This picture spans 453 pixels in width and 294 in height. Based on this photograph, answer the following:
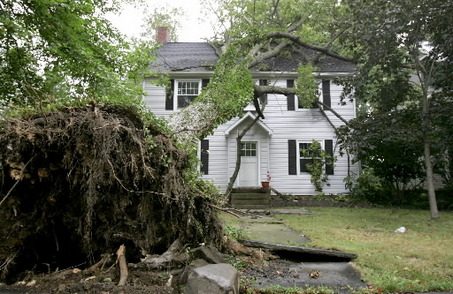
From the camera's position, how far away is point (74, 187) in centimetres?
378

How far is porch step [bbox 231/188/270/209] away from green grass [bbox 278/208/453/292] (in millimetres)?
2907

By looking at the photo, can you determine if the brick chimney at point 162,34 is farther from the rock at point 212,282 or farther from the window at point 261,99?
the rock at point 212,282

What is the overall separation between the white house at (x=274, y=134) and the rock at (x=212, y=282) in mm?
10882

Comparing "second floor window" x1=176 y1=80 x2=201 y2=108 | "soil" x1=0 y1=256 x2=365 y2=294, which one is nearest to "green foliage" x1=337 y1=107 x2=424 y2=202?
"soil" x1=0 y1=256 x2=365 y2=294

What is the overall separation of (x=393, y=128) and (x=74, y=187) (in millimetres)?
8103

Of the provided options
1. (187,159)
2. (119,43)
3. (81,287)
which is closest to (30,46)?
(119,43)

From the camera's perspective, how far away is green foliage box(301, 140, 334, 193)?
13688mm

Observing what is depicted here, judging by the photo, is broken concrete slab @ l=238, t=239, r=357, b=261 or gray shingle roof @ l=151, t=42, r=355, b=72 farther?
gray shingle roof @ l=151, t=42, r=355, b=72

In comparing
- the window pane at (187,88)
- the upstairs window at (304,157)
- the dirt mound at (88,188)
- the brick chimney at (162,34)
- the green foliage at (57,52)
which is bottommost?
the dirt mound at (88,188)

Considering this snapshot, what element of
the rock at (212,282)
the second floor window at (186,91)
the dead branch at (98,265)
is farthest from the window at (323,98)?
the rock at (212,282)

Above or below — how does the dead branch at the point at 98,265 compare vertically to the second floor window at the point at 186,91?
below

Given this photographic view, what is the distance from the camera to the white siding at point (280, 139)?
13927mm

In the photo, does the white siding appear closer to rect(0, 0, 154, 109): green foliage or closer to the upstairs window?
the upstairs window

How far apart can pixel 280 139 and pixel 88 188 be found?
37.7 feet
